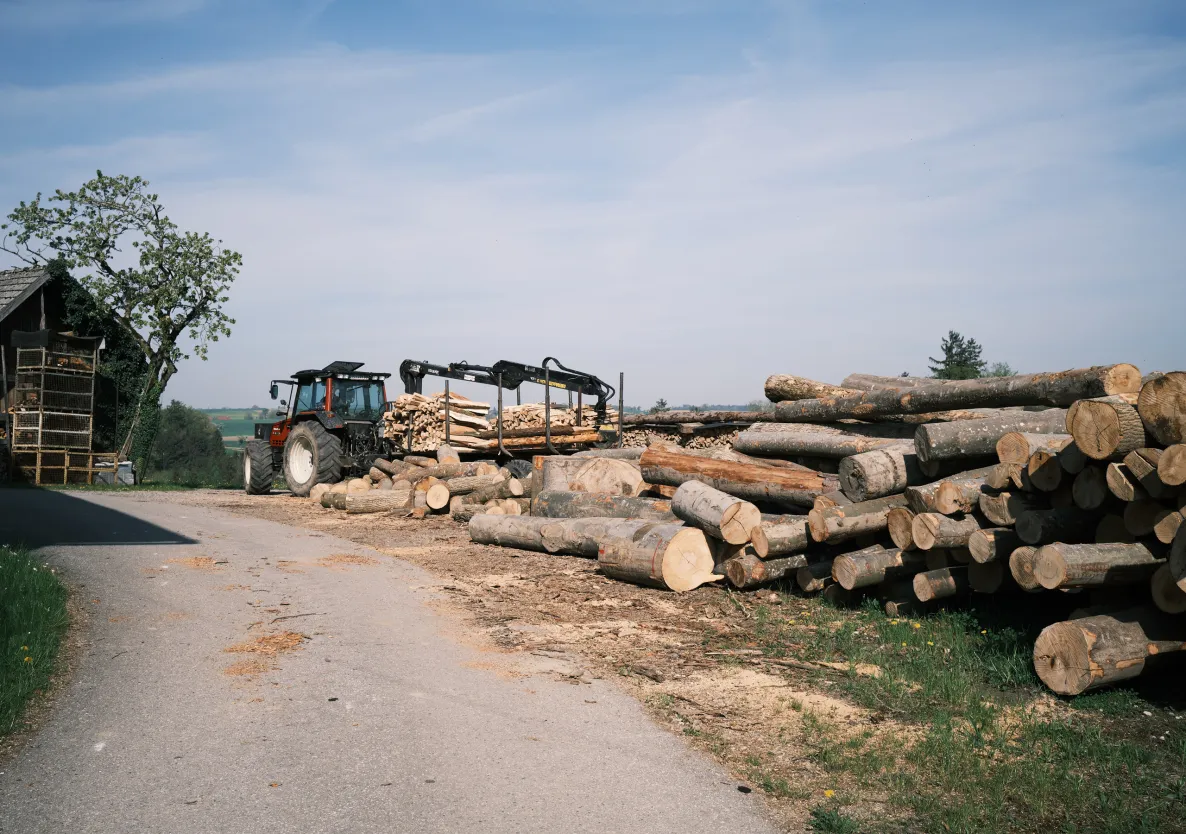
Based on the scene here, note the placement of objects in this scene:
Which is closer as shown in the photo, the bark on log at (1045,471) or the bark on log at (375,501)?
the bark on log at (1045,471)

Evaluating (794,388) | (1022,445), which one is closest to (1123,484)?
(1022,445)

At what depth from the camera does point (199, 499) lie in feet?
62.6

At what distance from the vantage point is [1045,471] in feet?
19.3

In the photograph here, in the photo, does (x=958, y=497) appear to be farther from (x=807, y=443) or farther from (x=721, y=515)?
(x=807, y=443)

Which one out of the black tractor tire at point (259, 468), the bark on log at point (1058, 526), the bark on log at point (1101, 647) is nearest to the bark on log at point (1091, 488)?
the bark on log at point (1058, 526)

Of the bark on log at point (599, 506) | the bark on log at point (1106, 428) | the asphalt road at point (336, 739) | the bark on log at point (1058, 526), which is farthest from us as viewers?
the bark on log at point (599, 506)

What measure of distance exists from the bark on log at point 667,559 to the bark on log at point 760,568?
1.18 ft

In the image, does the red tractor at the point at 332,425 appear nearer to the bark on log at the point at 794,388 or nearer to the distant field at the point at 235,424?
the bark on log at the point at 794,388

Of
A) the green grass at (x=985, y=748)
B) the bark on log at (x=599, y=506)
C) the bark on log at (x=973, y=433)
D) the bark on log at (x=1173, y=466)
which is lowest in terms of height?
the green grass at (x=985, y=748)

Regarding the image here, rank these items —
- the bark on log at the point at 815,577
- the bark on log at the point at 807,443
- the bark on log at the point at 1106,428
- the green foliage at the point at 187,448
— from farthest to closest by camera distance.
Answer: the green foliage at the point at 187,448 → the bark on log at the point at 807,443 → the bark on log at the point at 815,577 → the bark on log at the point at 1106,428

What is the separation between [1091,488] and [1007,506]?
0.64 m

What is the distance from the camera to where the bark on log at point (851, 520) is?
7297 mm

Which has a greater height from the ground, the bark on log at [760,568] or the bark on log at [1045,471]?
the bark on log at [1045,471]

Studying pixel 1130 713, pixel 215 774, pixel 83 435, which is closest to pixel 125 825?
pixel 215 774
